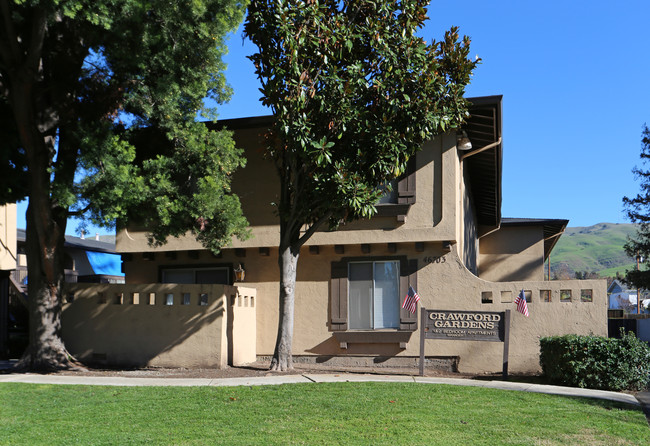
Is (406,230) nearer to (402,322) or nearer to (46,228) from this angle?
(402,322)

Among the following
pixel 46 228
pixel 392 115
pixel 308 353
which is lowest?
pixel 308 353

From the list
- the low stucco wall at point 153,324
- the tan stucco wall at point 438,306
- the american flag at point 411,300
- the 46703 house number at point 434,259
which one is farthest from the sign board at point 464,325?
the low stucco wall at point 153,324

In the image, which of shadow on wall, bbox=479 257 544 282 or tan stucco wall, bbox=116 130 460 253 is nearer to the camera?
tan stucco wall, bbox=116 130 460 253

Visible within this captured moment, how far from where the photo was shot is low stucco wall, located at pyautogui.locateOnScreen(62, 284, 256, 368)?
45.6 feet

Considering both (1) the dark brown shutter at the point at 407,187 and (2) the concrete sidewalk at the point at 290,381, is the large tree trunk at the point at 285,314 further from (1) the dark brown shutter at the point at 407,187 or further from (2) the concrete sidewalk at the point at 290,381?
(1) the dark brown shutter at the point at 407,187

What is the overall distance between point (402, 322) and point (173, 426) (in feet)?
26.6

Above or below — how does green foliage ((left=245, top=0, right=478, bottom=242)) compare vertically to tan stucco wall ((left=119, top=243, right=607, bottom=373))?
above

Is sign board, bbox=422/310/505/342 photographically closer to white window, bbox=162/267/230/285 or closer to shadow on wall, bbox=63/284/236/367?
shadow on wall, bbox=63/284/236/367

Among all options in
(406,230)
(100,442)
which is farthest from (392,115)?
(100,442)

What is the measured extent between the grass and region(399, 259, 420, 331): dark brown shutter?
4325mm

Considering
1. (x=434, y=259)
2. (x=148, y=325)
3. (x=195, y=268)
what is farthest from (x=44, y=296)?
(x=434, y=259)

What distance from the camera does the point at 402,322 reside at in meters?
15.1

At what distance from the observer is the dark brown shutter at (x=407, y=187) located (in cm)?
1516

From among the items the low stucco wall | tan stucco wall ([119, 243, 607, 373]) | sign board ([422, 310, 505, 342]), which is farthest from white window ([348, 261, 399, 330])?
the low stucco wall
